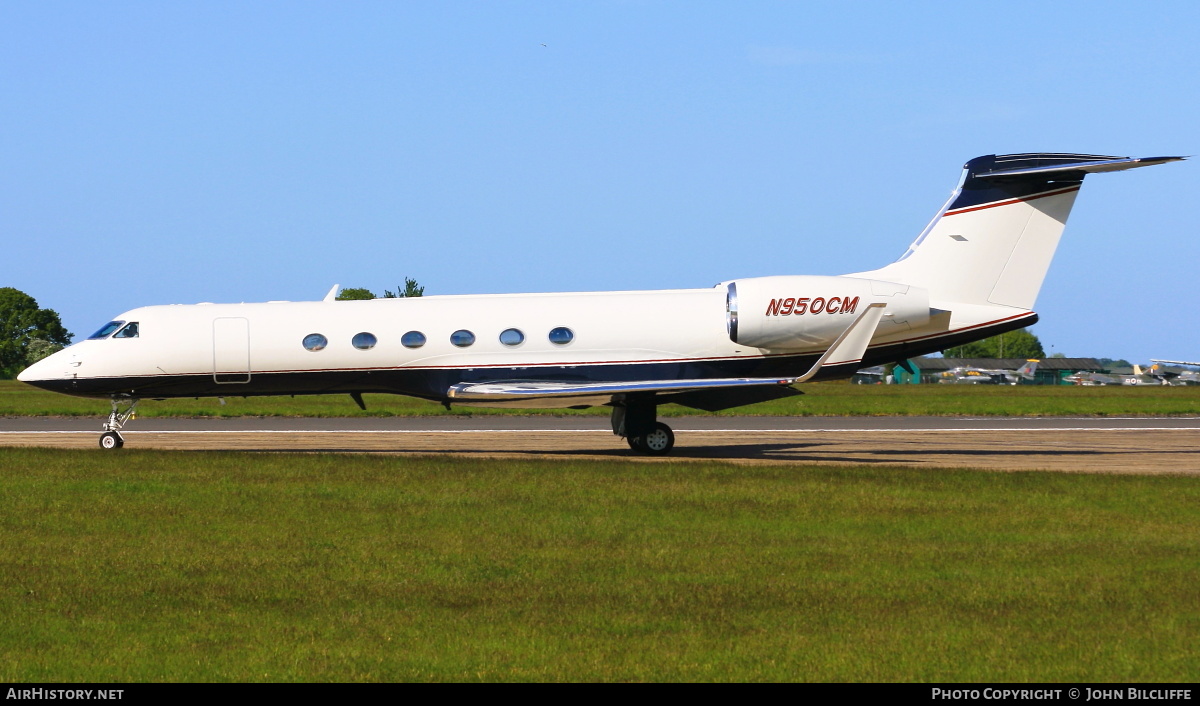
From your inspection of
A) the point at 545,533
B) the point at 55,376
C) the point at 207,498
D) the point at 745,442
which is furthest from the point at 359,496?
the point at 745,442

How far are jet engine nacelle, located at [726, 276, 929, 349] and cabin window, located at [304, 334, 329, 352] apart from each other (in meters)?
7.23

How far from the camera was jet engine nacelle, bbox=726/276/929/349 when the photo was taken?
20641mm

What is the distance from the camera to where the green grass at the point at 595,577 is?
730 centimetres

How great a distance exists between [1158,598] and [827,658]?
127 inches

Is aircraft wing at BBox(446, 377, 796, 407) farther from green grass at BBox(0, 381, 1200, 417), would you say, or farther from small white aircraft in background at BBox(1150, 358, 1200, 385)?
small white aircraft in background at BBox(1150, 358, 1200, 385)

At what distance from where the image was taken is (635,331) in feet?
69.2

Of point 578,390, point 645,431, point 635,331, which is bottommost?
point 645,431

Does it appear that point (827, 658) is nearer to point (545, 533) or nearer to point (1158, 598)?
point (1158, 598)

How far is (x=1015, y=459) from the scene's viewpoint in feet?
69.1

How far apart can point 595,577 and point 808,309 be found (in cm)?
1171
